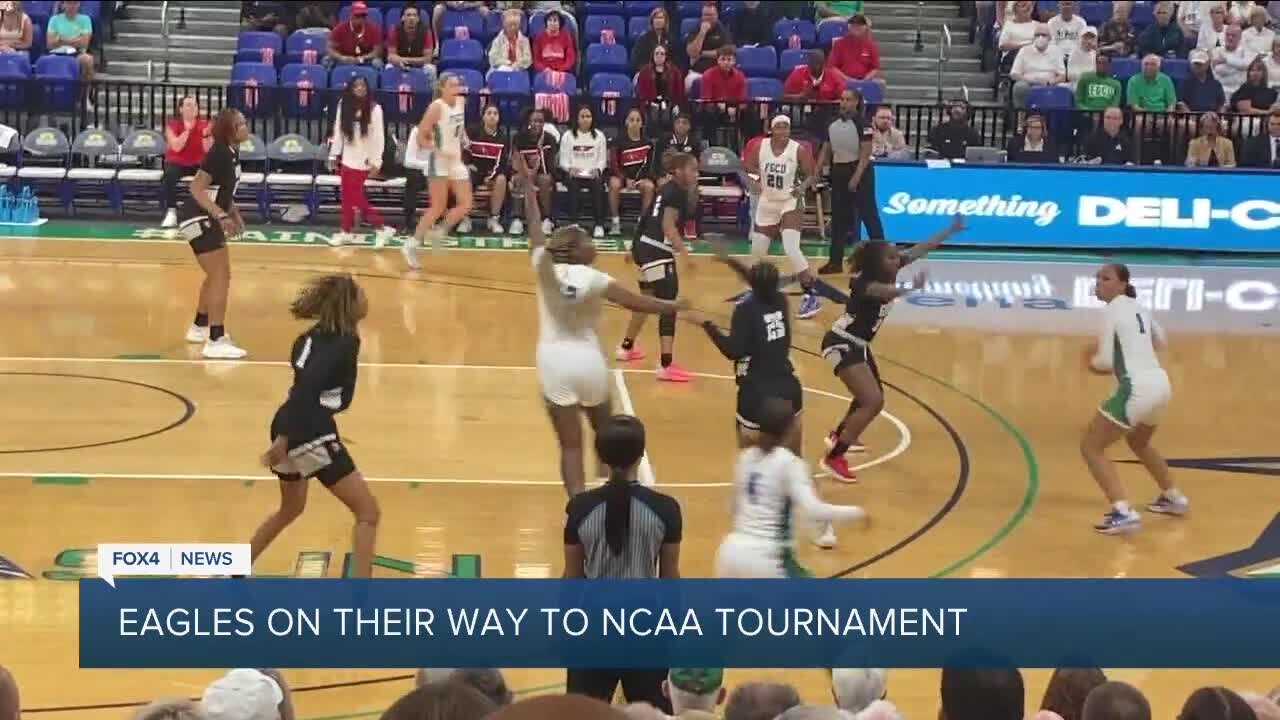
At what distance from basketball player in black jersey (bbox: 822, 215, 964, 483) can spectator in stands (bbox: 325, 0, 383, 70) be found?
41.8 feet

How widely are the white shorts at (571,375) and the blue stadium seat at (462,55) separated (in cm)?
1367

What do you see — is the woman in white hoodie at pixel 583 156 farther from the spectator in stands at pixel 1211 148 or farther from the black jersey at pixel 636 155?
the spectator in stands at pixel 1211 148

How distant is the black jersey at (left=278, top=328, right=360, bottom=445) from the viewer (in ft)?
30.7

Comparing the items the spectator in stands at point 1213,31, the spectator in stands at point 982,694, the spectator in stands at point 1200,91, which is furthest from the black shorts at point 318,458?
the spectator in stands at point 1213,31

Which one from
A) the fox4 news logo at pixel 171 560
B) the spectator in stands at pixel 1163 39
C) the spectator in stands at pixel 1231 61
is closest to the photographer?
the fox4 news logo at pixel 171 560

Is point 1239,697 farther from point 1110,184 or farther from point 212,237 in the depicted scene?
point 1110,184

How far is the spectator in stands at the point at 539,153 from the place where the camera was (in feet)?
70.9

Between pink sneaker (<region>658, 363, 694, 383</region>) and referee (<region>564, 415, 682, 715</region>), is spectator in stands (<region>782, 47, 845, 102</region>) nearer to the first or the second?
pink sneaker (<region>658, 363, 694, 383</region>)

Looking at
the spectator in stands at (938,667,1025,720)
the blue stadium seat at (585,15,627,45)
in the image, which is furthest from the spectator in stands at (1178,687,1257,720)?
the blue stadium seat at (585,15,627,45)

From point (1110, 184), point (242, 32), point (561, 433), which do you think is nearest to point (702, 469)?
point (561, 433)

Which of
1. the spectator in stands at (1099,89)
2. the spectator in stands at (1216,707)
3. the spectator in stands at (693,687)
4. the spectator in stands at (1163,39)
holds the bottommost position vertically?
the spectator in stands at (693,687)

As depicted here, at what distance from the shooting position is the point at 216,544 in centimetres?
1084

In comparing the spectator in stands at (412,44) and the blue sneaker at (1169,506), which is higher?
the spectator in stands at (412,44)

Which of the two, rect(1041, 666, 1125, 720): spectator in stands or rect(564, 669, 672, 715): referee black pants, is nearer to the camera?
rect(1041, 666, 1125, 720): spectator in stands
